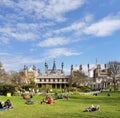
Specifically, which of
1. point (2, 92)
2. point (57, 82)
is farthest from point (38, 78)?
point (2, 92)

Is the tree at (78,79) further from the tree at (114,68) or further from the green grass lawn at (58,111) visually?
the green grass lawn at (58,111)

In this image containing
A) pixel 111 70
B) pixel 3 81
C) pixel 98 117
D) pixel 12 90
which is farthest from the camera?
pixel 111 70

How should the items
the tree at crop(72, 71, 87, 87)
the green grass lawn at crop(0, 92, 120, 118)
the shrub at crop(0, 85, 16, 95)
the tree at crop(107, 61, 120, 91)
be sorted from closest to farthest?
the green grass lawn at crop(0, 92, 120, 118), the shrub at crop(0, 85, 16, 95), the tree at crop(107, 61, 120, 91), the tree at crop(72, 71, 87, 87)

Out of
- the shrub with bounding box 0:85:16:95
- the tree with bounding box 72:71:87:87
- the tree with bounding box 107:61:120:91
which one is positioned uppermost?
the tree with bounding box 107:61:120:91

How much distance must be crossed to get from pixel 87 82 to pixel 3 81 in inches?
2670

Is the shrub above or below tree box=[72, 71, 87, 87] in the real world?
below

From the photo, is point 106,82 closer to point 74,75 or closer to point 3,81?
point 74,75

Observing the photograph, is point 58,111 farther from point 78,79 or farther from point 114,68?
point 78,79

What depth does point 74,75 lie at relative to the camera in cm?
15412

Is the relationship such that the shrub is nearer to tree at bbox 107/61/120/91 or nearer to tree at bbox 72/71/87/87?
tree at bbox 107/61/120/91

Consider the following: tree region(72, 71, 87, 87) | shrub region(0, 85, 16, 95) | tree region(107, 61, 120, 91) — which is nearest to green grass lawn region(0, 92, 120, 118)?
shrub region(0, 85, 16, 95)

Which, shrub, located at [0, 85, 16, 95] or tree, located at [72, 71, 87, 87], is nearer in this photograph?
shrub, located at [0, 85, 16, 95]

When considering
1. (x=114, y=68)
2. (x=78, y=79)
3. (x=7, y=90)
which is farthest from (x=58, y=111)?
(x=78, y=79)

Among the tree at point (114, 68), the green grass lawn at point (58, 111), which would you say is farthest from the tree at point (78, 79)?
the green grass lawn at point (58, 111)
